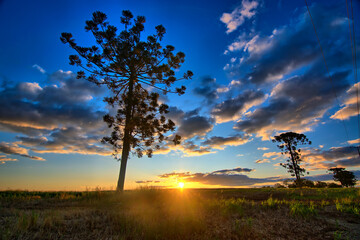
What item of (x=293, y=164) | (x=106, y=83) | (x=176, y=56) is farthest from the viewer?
(x=293, y=164)

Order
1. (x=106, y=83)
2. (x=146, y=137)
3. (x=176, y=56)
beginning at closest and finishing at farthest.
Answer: (x=146, y=137) < (x=106, y=83) < (x=176, y=56)

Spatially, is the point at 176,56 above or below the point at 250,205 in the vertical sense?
above

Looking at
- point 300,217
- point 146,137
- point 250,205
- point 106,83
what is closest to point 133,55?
Result: point 106,83

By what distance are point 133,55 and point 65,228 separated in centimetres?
1655

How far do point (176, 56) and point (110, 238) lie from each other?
738 inches

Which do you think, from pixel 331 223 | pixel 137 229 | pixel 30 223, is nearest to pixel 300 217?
pixel 331 223

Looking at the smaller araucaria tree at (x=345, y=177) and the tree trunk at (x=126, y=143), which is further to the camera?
the smaller araucaria tree at (x=345, y=177)

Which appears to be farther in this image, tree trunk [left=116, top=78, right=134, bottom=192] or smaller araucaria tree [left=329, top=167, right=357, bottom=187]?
smaller araucaria tree [left=329, top=167, right=357, bottom=187]

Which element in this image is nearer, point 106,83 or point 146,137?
point 146,137

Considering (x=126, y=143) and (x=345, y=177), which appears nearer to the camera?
(x=126, y=143)

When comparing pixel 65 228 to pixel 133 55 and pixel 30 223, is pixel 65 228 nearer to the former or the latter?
pixel 30 223

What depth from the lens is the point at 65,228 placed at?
15.3 ft

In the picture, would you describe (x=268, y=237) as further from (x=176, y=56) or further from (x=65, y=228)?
(x=176, y=56)

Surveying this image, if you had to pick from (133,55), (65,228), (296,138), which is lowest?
(65,228)
